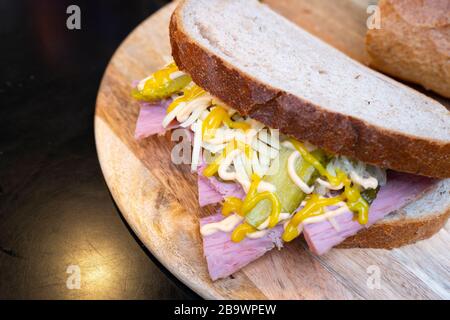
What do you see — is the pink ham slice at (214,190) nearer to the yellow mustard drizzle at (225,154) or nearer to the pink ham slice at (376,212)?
the yellow mustard drizzle at (225,154)

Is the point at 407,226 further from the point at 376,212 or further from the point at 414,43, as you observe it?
the point at 414,43

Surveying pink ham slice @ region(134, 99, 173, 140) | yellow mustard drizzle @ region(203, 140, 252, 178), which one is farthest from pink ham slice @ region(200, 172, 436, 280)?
pink ham slice @ region(134, 99, 173, 140)

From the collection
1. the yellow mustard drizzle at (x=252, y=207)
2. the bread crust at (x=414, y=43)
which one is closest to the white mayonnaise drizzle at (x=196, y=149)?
the yellow mustard drizzle at (x=252, y=207)

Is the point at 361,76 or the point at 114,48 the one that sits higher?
the point at 361,76

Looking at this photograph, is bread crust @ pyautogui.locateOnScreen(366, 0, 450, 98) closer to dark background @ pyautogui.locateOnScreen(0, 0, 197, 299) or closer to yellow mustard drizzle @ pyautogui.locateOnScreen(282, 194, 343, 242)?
yellow mustard drizzle @ pyautogui.locateOnScreen(282, 194, 343, 242)

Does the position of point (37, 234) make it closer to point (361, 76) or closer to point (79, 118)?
point (79, 118)
